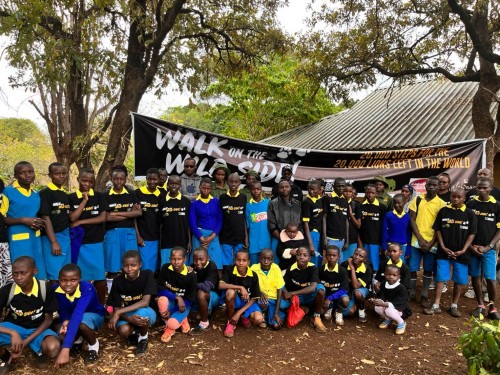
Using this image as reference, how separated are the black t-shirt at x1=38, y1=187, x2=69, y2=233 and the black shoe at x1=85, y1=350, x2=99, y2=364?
1357mm

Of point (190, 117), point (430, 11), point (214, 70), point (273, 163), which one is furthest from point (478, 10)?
point (190, 117)

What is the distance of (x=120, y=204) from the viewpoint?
460 cm

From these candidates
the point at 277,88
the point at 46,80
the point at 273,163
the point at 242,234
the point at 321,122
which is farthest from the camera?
the point at 277,88

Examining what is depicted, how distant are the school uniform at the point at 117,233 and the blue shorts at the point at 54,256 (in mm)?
464

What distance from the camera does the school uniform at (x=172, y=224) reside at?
475cm

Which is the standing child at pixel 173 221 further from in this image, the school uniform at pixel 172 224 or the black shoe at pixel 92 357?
the black shoe at pixel 92 357

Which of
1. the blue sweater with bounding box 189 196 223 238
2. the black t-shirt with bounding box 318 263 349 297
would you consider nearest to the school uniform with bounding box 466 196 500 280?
the black t-shirt with bounding box 318 263 349 297

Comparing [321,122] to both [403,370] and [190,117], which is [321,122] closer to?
[403,370]

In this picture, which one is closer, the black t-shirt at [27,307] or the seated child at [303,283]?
the black t-shirt at [27,307]

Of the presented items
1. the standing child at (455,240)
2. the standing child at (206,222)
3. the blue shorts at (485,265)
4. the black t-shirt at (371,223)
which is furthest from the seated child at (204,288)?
the blue shorts at (485,265)

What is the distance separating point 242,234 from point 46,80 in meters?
3.81

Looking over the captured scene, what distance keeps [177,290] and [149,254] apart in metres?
0.82

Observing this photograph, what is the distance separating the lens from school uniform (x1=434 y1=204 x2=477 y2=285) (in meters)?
4.77

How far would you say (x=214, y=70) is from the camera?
26.2 ft
